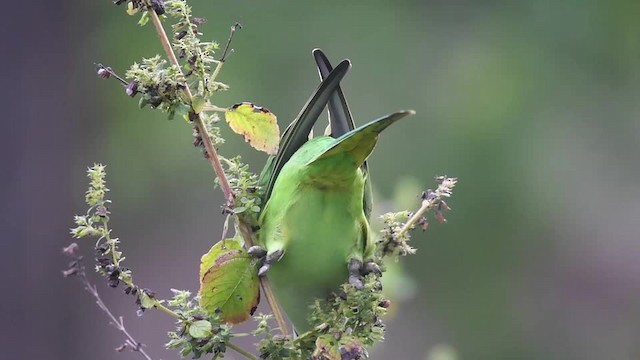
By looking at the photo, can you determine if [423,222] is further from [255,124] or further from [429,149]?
[429,149]

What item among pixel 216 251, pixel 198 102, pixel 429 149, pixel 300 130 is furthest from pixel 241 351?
pixel 429 149

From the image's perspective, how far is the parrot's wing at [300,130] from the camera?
1111 mm

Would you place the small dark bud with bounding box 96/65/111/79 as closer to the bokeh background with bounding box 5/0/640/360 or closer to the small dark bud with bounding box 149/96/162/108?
the small dark bud with bounding box 149/96/162/108

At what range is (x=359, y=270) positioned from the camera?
1.07m

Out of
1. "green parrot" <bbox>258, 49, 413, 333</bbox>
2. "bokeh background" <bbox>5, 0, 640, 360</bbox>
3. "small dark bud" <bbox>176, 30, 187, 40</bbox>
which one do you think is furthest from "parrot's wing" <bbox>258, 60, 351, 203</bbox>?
"bokeh background" <bbox>5, 0, 640, 360</bbox>

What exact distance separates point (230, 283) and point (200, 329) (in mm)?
126

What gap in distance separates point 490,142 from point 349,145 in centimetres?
269

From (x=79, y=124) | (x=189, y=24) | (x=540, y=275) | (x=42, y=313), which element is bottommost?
(x=540, y=275)

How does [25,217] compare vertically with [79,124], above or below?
below

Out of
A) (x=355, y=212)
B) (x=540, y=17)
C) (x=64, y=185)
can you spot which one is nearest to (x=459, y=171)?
(x=540, y=17)

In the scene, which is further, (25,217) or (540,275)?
(540,275)

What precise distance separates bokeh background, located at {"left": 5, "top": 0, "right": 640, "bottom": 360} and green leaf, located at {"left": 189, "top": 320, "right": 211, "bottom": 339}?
8.39 feet

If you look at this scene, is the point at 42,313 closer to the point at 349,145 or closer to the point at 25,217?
the point at 25,217

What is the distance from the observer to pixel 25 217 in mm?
3363
